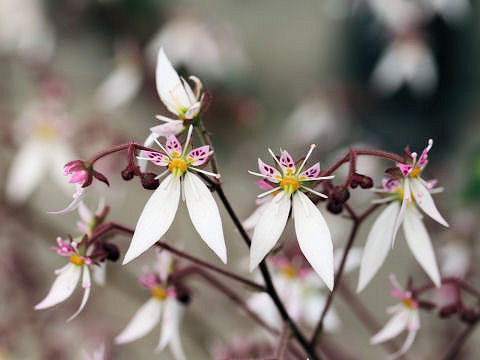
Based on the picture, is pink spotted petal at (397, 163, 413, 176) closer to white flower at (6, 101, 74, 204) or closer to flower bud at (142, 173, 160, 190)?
flower bud at (142, 173, 160, 190)

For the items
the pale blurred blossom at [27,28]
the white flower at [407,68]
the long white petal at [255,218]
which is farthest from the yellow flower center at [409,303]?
the pale blurred blossom at [27,28]

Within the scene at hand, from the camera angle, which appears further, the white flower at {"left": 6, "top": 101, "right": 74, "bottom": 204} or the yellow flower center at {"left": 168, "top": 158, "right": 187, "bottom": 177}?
the white flower at {"left": 6, "top": 101, "right": 74, "bottom": 204}

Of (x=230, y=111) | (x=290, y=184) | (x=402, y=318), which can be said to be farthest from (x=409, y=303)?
(x=230, y=111)

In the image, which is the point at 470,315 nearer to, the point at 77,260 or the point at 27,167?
the point at 77,260

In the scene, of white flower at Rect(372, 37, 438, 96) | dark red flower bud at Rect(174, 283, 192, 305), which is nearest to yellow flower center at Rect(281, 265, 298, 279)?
dark red flower bud at Rect(174, 283, 192, 305)

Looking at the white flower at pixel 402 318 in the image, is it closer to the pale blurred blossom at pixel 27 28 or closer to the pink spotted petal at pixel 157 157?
the pink spotted petal at pixel 157 157

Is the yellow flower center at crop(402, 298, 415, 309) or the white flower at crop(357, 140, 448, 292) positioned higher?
the white flower at crop(357, 140, 448, 292)

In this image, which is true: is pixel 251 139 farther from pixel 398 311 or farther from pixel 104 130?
pixel 398 311
